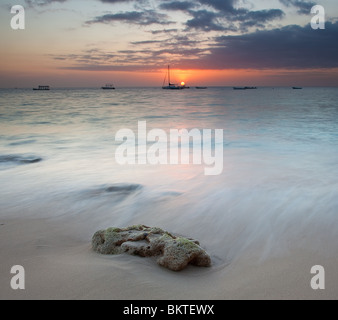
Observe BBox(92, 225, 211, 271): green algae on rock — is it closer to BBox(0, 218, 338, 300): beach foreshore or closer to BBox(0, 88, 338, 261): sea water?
BBox(0, 218, 338, 300): beach foreshore

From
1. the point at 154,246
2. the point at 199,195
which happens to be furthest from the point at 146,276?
the point at 199,195

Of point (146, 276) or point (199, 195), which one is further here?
point (199, 195)

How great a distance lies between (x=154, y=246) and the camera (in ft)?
12.3

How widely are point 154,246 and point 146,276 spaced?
47 cm

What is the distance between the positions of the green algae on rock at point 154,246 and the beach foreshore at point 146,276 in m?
0.09

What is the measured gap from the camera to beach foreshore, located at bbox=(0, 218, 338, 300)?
3061mm

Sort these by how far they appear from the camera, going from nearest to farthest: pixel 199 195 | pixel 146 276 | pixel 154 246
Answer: pixel 146 276
pixel 154 246
pixel 199 195

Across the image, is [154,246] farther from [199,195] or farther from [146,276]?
[199,195]

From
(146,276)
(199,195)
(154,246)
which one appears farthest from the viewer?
(199,195)

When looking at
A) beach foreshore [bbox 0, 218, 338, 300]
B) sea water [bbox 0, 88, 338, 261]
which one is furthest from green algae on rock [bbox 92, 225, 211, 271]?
sea water [bbox 0, 88, 338, 261]

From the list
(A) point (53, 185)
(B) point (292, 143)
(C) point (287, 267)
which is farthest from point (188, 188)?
(B) point (292, 143)

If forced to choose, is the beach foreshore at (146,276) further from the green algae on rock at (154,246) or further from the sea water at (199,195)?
the sea water at (199,195)

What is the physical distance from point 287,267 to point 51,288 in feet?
8.40

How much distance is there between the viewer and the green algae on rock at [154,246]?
3.52 meters
